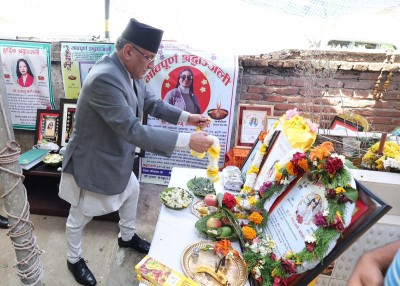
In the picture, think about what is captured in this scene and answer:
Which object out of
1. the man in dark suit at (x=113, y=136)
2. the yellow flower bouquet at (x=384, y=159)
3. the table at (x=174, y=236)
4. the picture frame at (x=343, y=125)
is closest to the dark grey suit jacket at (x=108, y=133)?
the man in dark suit at (x=113, y=136)

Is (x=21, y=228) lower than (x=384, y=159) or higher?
lower

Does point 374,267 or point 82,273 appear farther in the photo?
point 82,273

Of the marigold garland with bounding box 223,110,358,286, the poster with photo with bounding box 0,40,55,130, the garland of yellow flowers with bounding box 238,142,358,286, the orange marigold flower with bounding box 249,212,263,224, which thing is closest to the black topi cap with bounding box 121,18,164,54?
the marigold garland with bounding box 223,110,358,286

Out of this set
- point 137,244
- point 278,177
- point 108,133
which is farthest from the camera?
point 137,244

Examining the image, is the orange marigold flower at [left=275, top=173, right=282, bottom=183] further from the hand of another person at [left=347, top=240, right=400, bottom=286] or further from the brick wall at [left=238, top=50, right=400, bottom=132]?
the brick wall at [left=238, top=50, right=400, bottom=132]

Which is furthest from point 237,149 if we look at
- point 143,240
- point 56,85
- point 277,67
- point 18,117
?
point 18,117

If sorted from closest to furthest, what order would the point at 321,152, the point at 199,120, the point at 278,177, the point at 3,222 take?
1. the point at 321,152
2. the point at 278,177
3. the point at 199,120
4. the point at 3,222

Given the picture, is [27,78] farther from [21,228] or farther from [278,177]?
[278,177]

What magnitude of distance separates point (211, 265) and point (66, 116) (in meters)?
2.57

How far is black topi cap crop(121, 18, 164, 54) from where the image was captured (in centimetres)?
172

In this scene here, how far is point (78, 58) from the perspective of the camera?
318 centimetres

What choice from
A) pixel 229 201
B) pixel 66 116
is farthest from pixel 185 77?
pixel 229 201

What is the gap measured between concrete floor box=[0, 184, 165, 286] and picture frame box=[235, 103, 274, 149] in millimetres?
1384

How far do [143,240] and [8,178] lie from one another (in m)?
1.54
